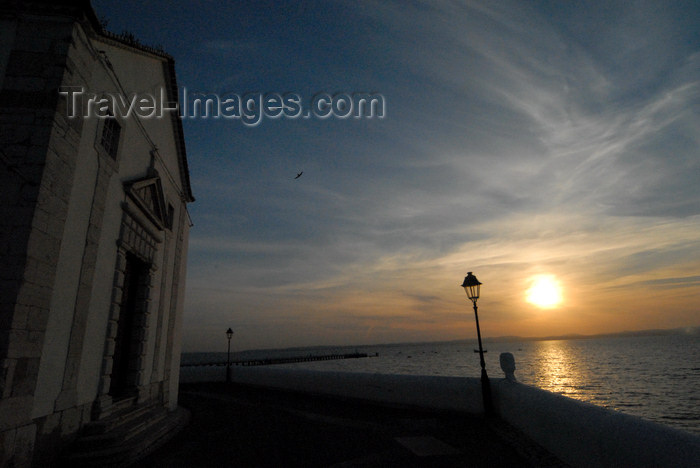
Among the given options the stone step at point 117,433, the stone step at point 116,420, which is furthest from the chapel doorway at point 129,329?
the stone step at point 117,433

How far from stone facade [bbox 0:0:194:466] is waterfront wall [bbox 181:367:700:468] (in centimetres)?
814

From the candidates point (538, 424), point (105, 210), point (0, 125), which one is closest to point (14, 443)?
point (105, 210)

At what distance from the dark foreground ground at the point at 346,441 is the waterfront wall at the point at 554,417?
0.45 metres

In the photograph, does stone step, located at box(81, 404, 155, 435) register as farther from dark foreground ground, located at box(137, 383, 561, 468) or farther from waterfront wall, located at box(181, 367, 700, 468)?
waterfront wall, located at box(181, 367, 700, 468)

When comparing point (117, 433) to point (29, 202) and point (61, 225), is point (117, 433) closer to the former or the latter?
point (61, 225)

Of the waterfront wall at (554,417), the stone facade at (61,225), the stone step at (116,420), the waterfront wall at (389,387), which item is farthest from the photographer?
the waterfront wall at (389,387)

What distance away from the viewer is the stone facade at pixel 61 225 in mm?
5589

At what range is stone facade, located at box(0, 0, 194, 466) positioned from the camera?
5589 mm

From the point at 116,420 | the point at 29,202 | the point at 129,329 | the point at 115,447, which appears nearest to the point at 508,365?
the point at 115,447

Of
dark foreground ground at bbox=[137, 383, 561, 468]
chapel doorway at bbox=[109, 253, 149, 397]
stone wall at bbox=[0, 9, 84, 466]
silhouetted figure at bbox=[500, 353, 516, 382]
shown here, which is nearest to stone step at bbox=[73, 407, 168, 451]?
stone wall at bbox=[0, 9, 84, 466]

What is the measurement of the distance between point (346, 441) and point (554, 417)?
14.8 feet

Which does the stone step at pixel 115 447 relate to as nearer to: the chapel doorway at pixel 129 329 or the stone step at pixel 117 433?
the stone step at pixel 117 433

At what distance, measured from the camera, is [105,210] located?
8133 millimetres

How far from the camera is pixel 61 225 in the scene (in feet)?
21.0
